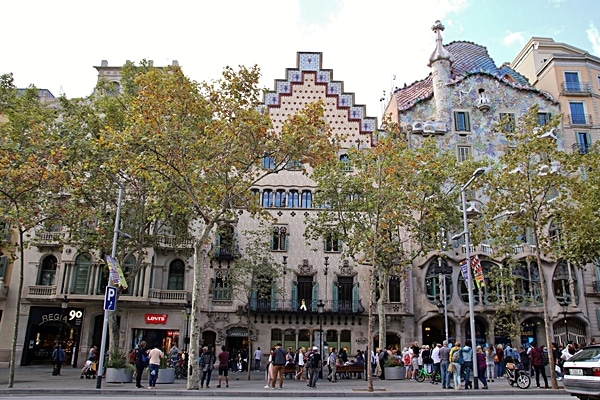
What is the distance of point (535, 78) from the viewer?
41438mm

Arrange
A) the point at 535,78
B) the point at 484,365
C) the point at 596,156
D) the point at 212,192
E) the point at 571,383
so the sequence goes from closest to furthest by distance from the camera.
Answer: the point at 571,383, the point at 484,365, the point at 212,192, the point at 596,156, the point at 535,78

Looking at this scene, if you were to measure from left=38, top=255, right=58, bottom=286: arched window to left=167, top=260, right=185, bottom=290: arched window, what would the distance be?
7595 millimetres

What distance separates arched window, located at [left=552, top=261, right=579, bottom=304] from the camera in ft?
105

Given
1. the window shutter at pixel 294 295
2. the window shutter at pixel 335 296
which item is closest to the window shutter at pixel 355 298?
the window shutter at pixel 335 296

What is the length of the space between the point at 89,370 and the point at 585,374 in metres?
20.4

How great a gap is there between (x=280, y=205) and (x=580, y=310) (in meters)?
21.6

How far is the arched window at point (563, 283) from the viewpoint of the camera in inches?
1265

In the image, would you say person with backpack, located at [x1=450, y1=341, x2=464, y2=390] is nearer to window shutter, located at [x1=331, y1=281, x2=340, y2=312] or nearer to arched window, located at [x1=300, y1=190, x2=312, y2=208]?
window shutter, located at [x1=331, y1=281, x2=340, y2=312]

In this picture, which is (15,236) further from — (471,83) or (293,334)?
(471,83)

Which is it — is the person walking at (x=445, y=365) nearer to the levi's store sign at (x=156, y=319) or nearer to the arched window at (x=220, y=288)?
the arched window at (x=220, y=288)

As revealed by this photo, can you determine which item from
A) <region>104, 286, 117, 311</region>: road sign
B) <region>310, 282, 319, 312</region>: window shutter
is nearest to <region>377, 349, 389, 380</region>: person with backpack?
<region>310, 282, 319, 312</region>: window shutter

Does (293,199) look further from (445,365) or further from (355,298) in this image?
(445,365)

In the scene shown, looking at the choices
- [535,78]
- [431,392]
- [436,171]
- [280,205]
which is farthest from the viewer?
[535,78]

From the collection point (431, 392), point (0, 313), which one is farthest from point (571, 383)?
point (0, 313)
